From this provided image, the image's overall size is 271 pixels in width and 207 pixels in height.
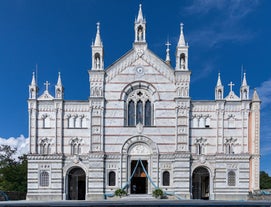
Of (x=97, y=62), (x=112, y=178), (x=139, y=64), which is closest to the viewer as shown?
(x=112, y=178)

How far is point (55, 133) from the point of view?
38906mm

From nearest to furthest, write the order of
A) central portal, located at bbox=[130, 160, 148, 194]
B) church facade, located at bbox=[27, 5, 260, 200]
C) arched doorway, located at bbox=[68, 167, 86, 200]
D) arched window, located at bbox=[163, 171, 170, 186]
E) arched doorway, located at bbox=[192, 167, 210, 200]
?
church facade, located at bbox=[27, 5, 260, 200], arched window, located at bbox=[163, 171, 170, 186], central portal, located at bbox=[130, 160, 148, 194], arched doorway, located at bbox=[68, 167, 86, 200], arched doorway, located at bbox=[192, 167, 210, 200]

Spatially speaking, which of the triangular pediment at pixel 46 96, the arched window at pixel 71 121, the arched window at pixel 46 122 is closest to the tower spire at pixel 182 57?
the arched window at pixel 71 121

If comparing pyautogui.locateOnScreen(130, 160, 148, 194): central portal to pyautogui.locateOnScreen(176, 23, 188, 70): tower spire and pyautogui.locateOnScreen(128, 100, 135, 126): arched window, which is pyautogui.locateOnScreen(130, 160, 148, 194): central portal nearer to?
pyautogui.locateOnScreen(128, 100, 135, 126): arched window

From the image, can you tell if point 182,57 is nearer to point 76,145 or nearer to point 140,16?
point 140,16

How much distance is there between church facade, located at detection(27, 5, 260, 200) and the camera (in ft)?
125

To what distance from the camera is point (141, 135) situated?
3897cm

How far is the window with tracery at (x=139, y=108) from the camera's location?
130 ft

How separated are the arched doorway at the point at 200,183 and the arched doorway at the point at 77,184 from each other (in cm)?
1347

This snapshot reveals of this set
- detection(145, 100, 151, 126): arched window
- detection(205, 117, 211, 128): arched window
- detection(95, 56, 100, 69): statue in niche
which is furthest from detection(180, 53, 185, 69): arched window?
detection(95, 56, 100, 69): statue in niche

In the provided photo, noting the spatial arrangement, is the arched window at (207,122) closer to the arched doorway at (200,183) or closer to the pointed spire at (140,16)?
the arched doorway at (200,183)

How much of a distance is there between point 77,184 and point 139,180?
7576mm

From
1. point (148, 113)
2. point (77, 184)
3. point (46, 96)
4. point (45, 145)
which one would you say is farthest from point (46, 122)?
point (148, 113)

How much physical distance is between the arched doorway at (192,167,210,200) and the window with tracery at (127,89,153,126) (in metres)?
8.31
